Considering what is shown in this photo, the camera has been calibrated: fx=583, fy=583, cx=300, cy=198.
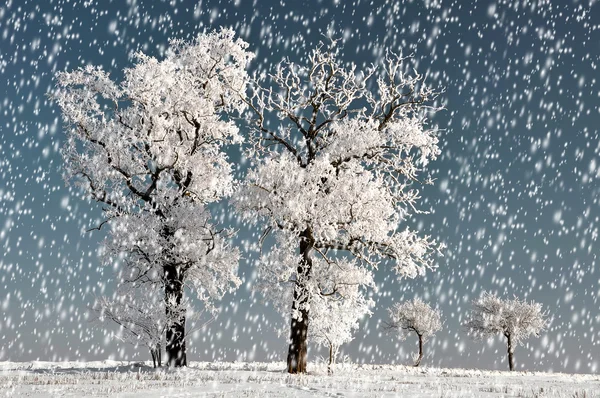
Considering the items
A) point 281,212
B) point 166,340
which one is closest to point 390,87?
point 281,212

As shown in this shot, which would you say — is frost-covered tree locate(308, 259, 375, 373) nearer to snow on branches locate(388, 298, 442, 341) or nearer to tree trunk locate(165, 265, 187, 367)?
tree trunk locate(165, 265, 187, 367)

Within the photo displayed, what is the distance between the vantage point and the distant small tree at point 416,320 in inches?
2518

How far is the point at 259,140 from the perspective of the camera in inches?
960

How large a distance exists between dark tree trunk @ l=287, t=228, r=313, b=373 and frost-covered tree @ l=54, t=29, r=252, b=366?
3440mm

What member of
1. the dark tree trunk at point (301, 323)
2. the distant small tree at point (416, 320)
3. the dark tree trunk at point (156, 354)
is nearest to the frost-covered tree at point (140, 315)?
the dark tree trunk at point (156, 354)

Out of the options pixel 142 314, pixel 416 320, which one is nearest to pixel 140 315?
pixel 142 314

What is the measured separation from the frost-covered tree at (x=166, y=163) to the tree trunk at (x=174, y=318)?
4 cm

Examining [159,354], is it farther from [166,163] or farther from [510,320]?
[510,320]

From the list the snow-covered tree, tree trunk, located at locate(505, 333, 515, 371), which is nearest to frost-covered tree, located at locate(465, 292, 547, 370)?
tree trunk, located at locate(505, 333, 515, 371)

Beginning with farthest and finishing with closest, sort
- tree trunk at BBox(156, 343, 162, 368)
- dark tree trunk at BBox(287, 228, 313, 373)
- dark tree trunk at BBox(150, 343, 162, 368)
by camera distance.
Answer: tree trunk at BBox(156, 343, 162, 368), dark tree trunk at BBox(150, 343, 162, 368), dark tree trunk at BBox(287, 228, 313, 373)

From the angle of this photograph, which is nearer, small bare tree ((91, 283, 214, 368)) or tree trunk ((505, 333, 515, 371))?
small bare tree ((91, 283, 214, 368))

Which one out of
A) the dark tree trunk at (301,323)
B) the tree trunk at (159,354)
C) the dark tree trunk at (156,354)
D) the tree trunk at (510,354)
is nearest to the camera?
the dark tree trunk at (301,323)

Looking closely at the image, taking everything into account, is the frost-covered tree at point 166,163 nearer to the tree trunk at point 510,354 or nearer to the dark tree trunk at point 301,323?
the dark tree trunk at point 301,323

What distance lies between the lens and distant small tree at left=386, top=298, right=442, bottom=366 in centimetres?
6397
